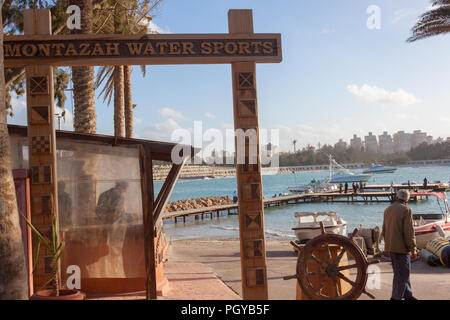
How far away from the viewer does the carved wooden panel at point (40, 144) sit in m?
6.41

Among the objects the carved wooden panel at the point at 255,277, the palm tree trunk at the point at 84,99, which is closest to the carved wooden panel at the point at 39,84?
the carved wooden panel at the point at 255,277

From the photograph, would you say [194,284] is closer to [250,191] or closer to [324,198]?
[250,191]

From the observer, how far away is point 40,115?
6410 mm

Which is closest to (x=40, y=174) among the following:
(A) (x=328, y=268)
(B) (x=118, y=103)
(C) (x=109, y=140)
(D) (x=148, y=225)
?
(C) (x=109, y=140)

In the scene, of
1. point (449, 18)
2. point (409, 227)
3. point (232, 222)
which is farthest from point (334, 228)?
point (232, 222)

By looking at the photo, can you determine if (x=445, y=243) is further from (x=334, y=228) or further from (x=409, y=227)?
(x=409, y=227)

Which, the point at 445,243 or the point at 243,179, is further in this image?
the point at 445,243

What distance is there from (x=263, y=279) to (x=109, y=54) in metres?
3.61

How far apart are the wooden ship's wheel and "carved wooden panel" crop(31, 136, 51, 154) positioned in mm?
3621

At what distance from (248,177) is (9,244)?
3260 mm

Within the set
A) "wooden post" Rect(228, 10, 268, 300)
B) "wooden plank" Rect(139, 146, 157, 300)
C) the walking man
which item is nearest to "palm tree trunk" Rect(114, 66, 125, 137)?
"wooden plank" Rect(139, 146, 157, 300)

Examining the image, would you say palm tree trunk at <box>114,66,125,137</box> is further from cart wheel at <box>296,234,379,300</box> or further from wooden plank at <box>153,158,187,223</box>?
cart wheel at <box>296,234,379,300</box>

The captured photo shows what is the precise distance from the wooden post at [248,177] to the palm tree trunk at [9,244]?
3.02m
